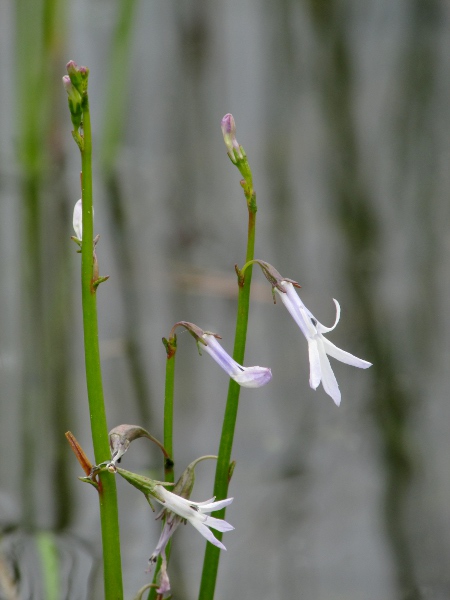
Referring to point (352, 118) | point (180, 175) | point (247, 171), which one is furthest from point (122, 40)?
point (247, 171)

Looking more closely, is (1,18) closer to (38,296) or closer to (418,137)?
(38,296)

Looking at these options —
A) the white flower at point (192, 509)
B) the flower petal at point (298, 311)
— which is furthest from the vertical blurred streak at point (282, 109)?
the white flower at point (192, 509)

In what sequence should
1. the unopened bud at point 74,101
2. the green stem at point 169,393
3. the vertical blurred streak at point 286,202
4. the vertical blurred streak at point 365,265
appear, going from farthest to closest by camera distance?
the vertical blurred streak at point 365,265 < the vertical blurred streak at point 286,202 < the green stem at point 169,393 < the unopened bud at point 74,101

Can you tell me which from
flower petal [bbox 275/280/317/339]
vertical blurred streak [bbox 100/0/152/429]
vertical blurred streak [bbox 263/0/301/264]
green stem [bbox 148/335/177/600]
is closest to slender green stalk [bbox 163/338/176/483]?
green stem [bbox 148/335/177/600]

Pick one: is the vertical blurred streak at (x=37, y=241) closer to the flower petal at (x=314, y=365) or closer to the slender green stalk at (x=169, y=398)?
the slender green stalk at (x=169, y=398)

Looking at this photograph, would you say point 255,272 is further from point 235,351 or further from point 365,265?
point 235,351

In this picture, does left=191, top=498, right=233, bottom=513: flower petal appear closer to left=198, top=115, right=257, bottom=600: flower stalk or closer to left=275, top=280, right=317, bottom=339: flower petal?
left=198, top=115, right=257, bottom=600: flower stalk

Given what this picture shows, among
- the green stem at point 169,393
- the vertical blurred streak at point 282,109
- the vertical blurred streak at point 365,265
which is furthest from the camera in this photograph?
the vertical blurred streak at point 282,109
